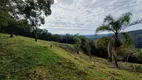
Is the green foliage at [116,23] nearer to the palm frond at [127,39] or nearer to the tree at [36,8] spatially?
the palm frond at [127,39]

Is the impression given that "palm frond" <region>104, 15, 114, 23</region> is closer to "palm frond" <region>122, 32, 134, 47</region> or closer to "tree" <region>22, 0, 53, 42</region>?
"palm frond" <region>122, 32, 134, 47</region>

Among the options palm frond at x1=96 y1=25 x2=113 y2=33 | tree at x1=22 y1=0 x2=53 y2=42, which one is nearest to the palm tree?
palm frond at x1=96 y1=25 x2=113 y2=33

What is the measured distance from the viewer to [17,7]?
14305 mm

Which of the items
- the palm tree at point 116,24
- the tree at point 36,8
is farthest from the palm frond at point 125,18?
the tree at point 36,8

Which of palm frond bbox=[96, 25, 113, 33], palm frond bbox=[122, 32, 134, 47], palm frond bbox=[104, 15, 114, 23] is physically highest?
palm frond bbox=[104, 15, 114, 23]

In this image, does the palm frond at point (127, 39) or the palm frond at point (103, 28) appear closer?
the palm frond at point (127, 39)

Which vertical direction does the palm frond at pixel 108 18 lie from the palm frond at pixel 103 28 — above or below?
above

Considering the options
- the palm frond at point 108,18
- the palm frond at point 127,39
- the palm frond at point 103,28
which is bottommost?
the palm frond at point 127,39

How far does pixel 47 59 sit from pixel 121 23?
8318 mm

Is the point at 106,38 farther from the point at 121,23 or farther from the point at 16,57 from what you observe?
the point at 16,57

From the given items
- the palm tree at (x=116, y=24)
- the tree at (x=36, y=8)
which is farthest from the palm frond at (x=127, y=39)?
the tree at (x=36, y=8)

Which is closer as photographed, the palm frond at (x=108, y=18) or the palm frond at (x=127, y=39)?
the palm frond at (x=127, y=39)

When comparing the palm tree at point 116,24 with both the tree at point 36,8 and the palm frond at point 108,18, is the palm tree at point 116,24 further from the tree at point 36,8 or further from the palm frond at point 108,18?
the tree at point 36,8

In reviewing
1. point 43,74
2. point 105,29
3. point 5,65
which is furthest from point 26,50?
point 105,29
